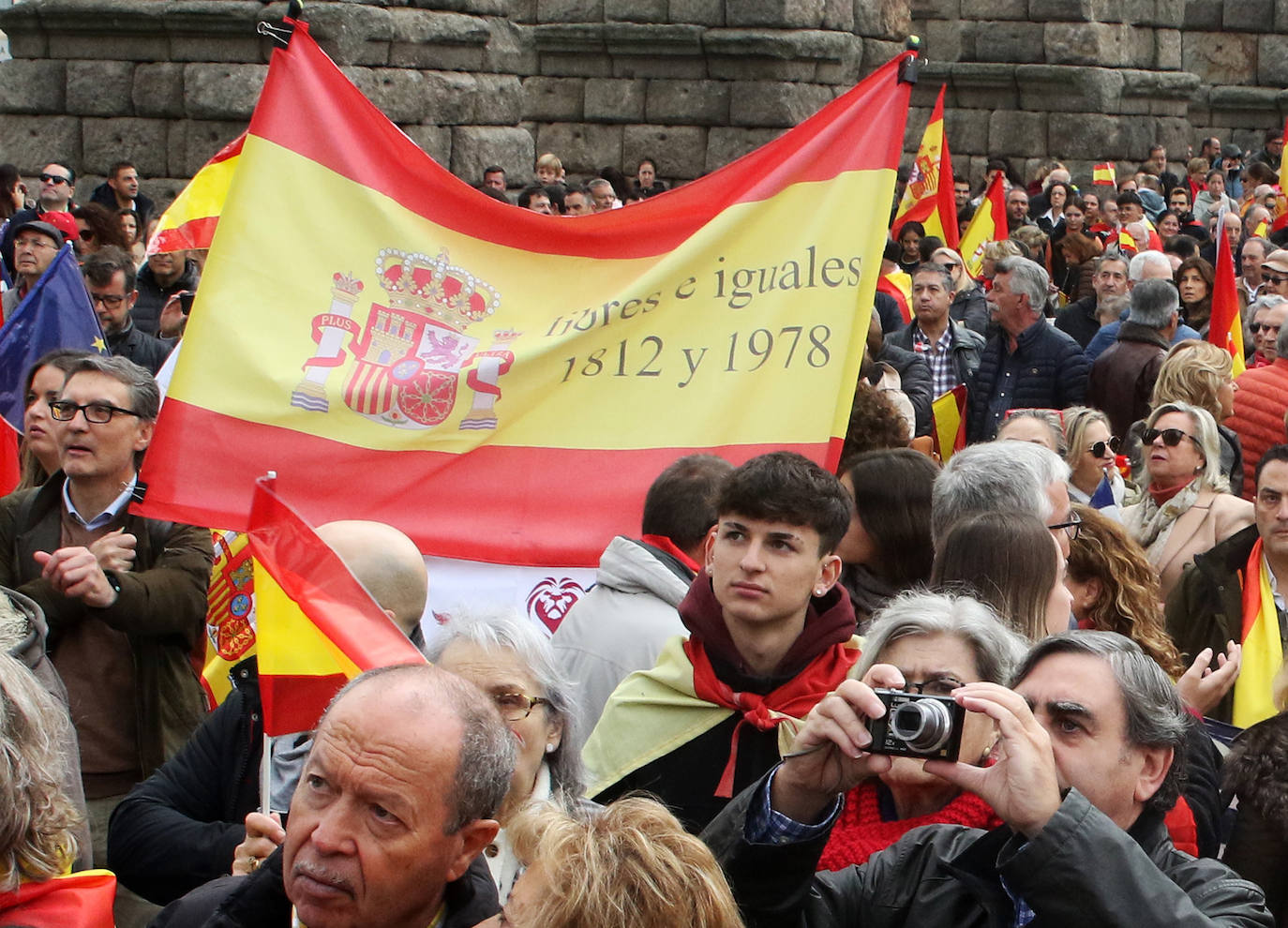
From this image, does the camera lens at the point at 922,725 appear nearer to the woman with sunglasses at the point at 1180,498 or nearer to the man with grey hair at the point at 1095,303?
the woman with sunglasses at the point at 1180,498

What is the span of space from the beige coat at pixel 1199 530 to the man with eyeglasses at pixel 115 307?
14.4 ft

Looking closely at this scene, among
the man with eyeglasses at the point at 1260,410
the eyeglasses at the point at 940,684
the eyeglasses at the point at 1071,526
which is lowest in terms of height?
the eyeglasses at the point at 940,684

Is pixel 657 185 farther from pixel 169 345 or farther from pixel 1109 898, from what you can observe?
pixel 1109 898

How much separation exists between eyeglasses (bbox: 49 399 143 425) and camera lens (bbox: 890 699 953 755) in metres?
2.85

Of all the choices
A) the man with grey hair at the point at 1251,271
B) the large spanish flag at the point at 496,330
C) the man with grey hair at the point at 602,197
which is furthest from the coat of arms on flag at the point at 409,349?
the man with grey hair at the point at 602,197

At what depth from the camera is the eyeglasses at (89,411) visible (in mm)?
4617

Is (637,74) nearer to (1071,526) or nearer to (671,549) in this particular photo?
(1071,526)

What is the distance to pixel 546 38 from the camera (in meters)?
19.0

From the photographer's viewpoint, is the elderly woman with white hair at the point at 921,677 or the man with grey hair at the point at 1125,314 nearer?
the elderly woman with white hair at the point at 921,677

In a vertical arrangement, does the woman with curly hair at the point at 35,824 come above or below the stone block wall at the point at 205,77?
below

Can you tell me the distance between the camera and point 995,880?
2.42 m

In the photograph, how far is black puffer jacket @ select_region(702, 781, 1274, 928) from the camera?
225 centimetres

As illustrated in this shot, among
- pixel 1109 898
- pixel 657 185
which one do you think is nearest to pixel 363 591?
pixel 1109 898

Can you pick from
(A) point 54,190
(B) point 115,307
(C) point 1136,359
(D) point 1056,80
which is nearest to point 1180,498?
(C) point 1136,359
